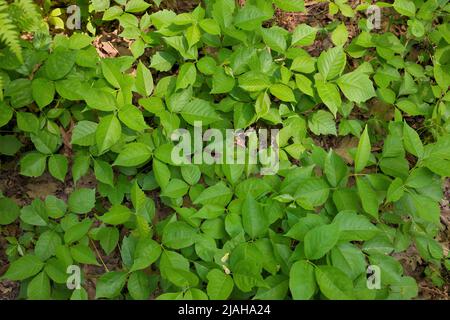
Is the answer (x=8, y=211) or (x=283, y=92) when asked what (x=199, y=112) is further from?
(x=8, y=211)

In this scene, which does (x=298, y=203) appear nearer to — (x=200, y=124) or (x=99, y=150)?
(x=200, y=124)

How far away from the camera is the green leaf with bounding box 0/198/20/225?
2.23 m

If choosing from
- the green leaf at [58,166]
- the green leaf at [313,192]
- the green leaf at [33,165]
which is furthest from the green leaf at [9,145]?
the green leaf at [313,192]

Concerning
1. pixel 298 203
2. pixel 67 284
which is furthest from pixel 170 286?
pixel 298 203

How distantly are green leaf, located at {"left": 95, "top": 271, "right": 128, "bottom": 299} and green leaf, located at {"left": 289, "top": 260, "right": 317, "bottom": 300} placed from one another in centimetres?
76

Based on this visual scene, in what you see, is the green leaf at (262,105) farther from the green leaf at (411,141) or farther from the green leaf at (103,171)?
the green leaf at (103,171)

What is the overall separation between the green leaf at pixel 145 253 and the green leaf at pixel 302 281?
61 cm

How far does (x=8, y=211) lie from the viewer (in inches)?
88.1

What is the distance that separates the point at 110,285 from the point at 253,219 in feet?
2.35

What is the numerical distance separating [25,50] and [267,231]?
1538 mm

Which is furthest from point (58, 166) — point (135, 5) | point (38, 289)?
point (135, 5)

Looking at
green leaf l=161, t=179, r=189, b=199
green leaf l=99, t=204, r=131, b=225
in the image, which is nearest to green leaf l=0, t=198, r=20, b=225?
green leaf l=99, t=204, r=131, b=225

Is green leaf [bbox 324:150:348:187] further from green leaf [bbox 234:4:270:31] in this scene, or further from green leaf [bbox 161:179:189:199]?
green leaf [bbox 234:4:270:31]

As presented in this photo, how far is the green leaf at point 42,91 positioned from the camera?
7.25 feet
